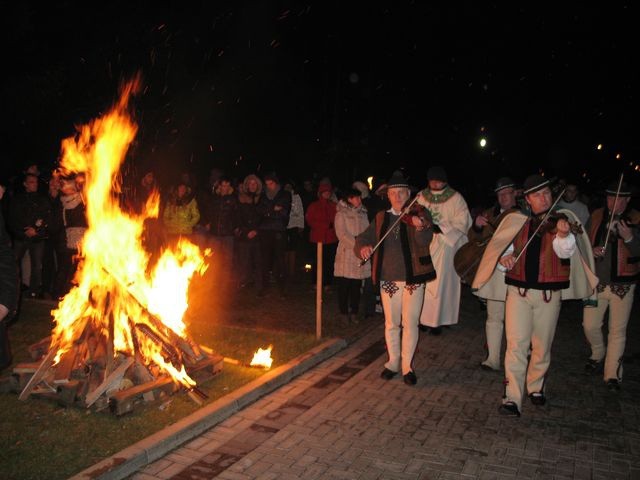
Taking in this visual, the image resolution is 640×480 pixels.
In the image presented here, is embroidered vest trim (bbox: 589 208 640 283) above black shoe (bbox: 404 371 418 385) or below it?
above

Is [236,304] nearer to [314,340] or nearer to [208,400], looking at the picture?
[314,340]

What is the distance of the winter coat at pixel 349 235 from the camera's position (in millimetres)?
10078

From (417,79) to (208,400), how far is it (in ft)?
75.9

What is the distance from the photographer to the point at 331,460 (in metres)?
5.13

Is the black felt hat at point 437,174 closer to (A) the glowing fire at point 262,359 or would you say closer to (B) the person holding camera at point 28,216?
(A) the glowing fire at point 262,359

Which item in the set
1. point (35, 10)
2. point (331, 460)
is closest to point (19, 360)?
point (331, 460)

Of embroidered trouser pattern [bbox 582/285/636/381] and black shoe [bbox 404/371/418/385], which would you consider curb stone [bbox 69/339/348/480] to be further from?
embroidered trouser pattern [bbox 582/285/636/381]

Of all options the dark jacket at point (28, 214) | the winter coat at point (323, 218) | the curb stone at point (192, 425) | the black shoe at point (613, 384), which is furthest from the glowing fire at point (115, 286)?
A: the black shoe at point (613, 384)

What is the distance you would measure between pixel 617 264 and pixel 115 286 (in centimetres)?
574

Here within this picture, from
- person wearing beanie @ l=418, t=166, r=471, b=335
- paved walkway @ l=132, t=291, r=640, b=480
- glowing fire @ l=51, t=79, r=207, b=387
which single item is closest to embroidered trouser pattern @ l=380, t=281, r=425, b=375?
paved walkway @ l=132, t=291, r=640, b=480

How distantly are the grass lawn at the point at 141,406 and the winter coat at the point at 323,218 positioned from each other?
4.49 ft

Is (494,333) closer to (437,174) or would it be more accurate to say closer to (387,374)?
(387,374)

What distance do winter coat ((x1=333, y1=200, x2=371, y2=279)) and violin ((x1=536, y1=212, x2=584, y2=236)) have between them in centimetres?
422

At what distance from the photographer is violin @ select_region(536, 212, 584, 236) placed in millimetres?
5977
